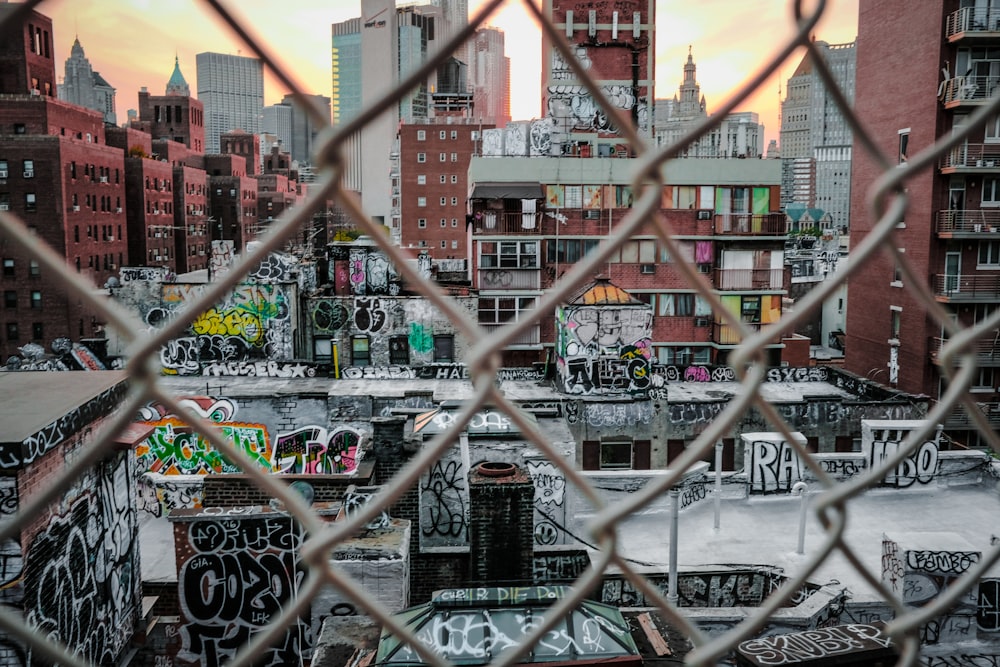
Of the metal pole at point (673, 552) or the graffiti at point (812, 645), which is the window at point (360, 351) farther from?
the graffiti at point (812, 645)

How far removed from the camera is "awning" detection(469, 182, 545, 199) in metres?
28.3

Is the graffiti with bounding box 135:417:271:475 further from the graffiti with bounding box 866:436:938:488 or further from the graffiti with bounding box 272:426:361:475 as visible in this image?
the graffiti with bounding box 866:436:938:488

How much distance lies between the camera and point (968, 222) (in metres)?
24.6

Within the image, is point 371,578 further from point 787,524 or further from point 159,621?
point 787,524

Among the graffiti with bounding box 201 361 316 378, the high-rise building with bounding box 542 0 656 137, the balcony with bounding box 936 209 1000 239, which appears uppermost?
the high-rise building with bounding box 542 0 656 137

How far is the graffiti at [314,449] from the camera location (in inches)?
706

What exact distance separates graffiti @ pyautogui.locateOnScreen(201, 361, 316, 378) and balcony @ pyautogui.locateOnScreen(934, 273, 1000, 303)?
19236mm

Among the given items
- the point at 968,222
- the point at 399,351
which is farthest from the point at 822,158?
the point at 399,351

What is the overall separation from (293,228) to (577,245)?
1124 inches

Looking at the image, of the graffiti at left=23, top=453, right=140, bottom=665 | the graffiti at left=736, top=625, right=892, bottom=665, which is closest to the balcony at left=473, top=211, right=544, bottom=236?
the graffiti at left=23, top=453, right=140, bottom=665

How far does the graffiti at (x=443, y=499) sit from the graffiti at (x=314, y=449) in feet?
20.4

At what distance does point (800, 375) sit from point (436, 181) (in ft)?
128

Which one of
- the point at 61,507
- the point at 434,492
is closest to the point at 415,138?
the point at 434,492

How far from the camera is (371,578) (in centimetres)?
862
